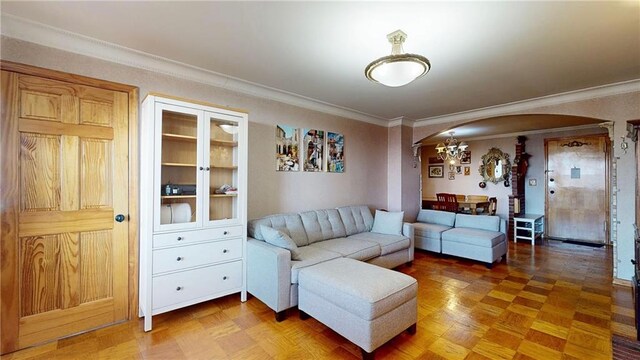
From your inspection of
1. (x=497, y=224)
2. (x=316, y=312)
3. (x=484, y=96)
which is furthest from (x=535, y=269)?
(x=316, y=312)

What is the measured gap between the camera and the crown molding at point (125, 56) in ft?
6.61

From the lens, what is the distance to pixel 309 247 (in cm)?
316

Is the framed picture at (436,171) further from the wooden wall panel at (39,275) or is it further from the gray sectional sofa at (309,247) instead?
the wooden wall panel at (39,275)

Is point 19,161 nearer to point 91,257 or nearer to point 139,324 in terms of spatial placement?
point 91,257

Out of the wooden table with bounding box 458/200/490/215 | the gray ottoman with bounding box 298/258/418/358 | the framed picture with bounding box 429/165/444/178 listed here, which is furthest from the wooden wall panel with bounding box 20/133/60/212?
the framed picture with bounding box 429/165/444/178

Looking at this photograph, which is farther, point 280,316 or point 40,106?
point 280,316

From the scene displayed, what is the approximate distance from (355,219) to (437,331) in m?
1.95

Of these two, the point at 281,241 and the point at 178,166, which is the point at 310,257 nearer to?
the point at 281,241

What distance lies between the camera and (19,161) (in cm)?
201

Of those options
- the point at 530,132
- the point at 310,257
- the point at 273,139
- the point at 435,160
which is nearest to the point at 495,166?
the point at 530,132

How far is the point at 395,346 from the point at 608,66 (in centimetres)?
340

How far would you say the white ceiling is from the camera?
1810 millimetres

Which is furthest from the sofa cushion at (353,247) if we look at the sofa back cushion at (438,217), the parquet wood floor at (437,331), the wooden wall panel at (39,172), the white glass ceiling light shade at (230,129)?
the wooden wall panel at (39,172)

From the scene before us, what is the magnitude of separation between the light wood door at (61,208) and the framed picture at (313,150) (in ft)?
6.83
